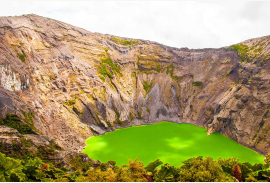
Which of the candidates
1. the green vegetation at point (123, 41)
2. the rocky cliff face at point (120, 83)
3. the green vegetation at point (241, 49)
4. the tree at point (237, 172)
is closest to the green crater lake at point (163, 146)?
the rocky cliff face at point (120, 83)

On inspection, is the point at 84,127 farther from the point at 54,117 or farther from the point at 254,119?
the point at 254,119

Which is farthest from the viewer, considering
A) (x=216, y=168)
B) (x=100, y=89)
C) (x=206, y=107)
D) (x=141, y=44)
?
(x=141, y=44)

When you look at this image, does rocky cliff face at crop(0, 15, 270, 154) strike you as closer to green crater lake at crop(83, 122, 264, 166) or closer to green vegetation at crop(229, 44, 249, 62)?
green vegetation at crop(229, 44, 249, 62)

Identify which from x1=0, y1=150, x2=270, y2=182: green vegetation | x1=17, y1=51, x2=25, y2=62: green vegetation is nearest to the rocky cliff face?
x1=17, y1=51, x2=25, y2=62: green vegetation

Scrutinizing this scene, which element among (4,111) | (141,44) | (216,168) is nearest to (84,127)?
(4,111)

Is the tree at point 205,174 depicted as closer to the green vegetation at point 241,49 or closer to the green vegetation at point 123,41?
the green vegetation at point 241,49

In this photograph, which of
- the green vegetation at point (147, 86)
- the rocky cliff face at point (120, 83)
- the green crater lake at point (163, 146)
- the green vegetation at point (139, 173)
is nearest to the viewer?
the green vegetation at point (139, 173)

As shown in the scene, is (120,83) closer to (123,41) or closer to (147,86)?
(147,86)

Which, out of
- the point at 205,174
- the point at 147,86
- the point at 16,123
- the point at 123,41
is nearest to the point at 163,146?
the point at 205,174
